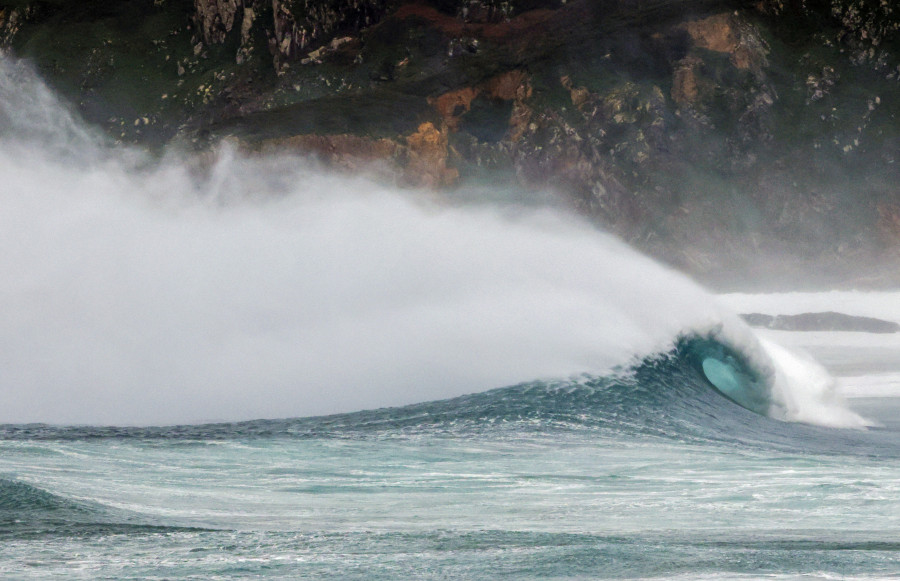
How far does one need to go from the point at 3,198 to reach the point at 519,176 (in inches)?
1550

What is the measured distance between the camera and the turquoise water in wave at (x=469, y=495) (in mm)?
7738

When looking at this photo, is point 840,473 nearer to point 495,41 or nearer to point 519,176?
point 519,176

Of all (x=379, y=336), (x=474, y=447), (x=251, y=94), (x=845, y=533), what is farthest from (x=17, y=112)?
(x=845, y=533)

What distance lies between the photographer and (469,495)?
428 inches

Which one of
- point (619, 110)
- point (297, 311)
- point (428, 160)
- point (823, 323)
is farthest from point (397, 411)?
point (619, 110)

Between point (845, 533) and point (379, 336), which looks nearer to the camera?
point (845, 533)

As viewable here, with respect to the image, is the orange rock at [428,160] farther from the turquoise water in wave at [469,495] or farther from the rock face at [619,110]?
the turquoise water in wave at [469,495]

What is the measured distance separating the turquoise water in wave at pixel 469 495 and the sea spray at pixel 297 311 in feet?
5.07

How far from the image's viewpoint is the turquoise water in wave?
25.4 feet

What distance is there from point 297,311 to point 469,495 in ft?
37.7

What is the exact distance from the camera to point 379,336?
2045 centimetres

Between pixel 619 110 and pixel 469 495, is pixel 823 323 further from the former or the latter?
pixel 469 495

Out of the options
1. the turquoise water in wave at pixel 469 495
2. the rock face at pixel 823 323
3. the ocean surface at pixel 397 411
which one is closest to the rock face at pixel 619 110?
the rock face at pixel 823 323

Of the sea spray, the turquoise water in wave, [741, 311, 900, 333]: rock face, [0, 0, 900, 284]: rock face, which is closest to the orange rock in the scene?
[0, 0, 900, 284]: rock face
